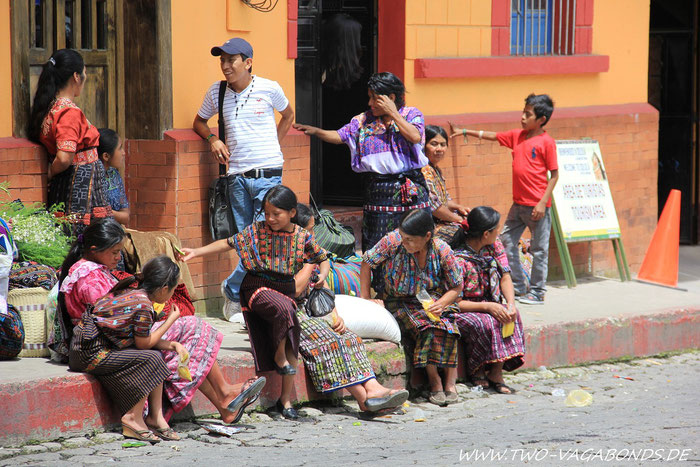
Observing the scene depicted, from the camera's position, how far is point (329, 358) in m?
7.01

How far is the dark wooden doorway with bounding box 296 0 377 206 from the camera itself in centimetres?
970

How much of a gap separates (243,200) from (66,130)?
138cm

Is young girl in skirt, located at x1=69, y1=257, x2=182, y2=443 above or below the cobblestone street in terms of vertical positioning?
above

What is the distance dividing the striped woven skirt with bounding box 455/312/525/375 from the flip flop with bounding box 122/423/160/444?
2494 millimetres

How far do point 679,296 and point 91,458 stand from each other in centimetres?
637

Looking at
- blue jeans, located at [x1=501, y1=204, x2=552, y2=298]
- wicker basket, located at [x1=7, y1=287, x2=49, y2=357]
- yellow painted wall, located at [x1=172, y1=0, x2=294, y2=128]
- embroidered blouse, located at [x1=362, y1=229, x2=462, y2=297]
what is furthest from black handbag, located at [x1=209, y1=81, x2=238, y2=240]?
blue jeans, located at [x1=501, y1=204, x2=552, y2=298]

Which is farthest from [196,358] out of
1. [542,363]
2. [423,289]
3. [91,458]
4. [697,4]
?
[697,4]

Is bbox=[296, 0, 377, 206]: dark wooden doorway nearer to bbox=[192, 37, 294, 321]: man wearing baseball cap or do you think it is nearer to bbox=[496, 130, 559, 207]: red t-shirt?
bbox=[496, 130, 559, 207]: red t-shirt

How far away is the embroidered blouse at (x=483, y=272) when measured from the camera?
25.7ft

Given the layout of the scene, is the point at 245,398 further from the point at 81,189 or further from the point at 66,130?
the point at 66,130

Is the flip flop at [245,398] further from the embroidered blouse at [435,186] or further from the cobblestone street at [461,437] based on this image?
the embroidered blouse at [435,186]

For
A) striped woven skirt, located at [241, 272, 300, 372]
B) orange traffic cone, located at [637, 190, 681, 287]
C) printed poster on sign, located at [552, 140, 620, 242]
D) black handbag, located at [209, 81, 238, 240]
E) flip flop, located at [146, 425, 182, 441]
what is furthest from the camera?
orange traffic cone, located at [637, 190, 681, 287]

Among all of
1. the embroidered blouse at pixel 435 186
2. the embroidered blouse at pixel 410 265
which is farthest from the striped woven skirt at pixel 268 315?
the embroidered blouse at pixel 435 186

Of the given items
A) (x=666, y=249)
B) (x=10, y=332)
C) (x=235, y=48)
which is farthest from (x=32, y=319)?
(x=666, y=249)
